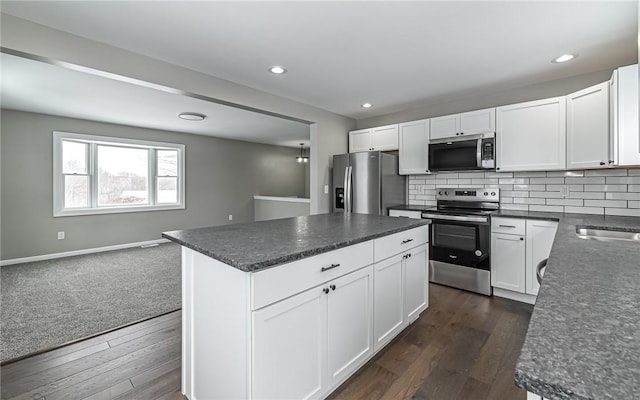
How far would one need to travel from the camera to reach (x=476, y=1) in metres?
1.83

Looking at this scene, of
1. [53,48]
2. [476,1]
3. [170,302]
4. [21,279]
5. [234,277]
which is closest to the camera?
[234,277]

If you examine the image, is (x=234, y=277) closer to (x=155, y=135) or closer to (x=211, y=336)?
(x=211, y=336)

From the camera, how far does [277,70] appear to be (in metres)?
2.87

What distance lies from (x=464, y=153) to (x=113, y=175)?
5.92 meters

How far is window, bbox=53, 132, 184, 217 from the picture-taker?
4871 millimetres

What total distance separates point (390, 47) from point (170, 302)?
127 inches

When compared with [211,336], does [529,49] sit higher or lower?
higher

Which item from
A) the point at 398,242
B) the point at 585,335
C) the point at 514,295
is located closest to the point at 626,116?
the point at 514,295

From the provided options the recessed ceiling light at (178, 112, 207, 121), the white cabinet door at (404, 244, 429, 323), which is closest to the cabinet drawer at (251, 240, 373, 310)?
the white cabinet door at (404, 244, 429, 323)

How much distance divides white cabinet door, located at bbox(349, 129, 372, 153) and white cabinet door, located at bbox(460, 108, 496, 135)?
4.48ft

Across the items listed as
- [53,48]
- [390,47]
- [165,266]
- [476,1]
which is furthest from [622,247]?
[165,266]

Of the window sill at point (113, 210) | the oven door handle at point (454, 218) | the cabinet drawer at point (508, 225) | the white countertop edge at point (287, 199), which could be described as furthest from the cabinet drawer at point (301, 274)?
the window sill at point (113, 210)

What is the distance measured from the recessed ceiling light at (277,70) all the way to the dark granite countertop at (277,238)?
152 centimetres

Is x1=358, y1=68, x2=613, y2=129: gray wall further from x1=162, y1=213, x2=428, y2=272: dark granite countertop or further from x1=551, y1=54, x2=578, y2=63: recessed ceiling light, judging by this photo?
x1=162, y1=213, x2=428, y2=272: dark granite countertop
